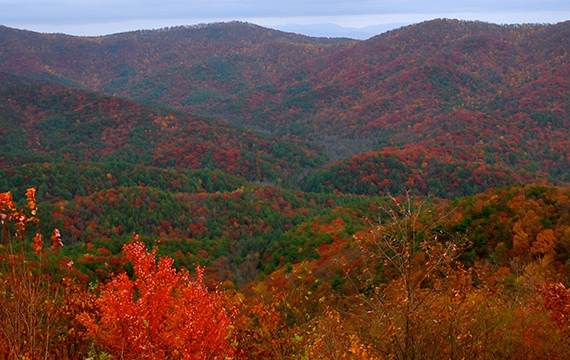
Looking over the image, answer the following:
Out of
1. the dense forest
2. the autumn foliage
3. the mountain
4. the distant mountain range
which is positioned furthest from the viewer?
the mountain

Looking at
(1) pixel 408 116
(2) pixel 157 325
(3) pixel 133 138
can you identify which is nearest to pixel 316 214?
(2) pixel 157 325

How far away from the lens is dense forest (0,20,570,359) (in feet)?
32.9

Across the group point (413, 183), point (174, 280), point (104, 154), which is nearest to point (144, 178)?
point (104, 154)

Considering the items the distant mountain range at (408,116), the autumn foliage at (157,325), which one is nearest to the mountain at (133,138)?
the distant mountain range at (408,116)

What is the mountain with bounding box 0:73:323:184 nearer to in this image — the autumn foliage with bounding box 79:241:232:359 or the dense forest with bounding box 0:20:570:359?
the dense forest with bounding box 0:20:570:359

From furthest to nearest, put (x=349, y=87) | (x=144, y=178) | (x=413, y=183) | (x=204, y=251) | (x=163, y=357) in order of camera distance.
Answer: (x=349, y=87), (x=413, y=183), (x=144, y=178), (x=204, y=251), (x=163, y=357)

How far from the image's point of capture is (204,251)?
176 feet

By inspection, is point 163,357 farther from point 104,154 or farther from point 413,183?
→ point 104,154

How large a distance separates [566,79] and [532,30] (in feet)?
196

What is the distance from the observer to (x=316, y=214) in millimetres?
71625

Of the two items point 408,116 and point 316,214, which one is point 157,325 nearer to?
point 316,214

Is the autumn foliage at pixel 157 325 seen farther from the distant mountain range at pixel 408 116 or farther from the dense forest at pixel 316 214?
the distant mountain range at pixel 408 116

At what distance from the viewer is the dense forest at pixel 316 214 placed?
1002 centimetres

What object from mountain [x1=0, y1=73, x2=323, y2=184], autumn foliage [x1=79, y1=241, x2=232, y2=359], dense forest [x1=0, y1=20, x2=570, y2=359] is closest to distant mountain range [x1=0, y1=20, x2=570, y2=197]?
mountain [x1=0, y1=73, x2=323, y2=184]
